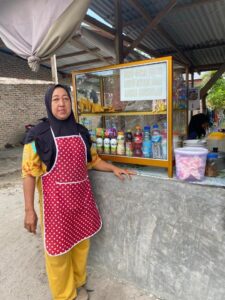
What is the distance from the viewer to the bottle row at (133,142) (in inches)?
94.8

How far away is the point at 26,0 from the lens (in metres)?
2.28

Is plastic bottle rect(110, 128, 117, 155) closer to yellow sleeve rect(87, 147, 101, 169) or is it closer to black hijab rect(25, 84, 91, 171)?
yellow sleeve rect(87, 147, 101, 169)

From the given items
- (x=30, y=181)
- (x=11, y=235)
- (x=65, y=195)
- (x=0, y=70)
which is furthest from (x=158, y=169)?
(x=0, y=70)

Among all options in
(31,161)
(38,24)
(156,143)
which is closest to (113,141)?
(156,143)

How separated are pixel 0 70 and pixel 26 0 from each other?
9.78m

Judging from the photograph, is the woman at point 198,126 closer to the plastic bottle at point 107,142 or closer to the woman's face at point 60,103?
the plastic bottle at point 107,142

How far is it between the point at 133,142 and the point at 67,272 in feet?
4.23

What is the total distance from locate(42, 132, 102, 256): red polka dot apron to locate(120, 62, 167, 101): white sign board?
2.04 feet

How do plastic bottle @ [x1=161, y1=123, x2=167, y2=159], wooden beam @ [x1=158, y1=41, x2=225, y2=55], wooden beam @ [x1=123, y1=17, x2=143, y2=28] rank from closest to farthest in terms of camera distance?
plastic bottle @ [x1=161, y1=123, x2=167, y2=159] < wooden beam @ [x1=123, y1=17, x2=143, y2=28] < wooden beam @ [x1=158, y1=41, x2=225, y2=55]

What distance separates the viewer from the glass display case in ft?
7.50

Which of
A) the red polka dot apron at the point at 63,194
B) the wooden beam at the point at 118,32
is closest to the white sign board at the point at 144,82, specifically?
the red polka dot apron at the point at 63,194

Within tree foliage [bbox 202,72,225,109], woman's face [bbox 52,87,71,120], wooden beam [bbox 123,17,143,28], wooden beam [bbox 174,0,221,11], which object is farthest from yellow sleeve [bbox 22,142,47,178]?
tree foliage [bbox 202,72,225,109]

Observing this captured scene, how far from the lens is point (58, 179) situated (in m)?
2.16

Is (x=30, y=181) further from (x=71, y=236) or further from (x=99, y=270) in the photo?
(x=99, y=270)
